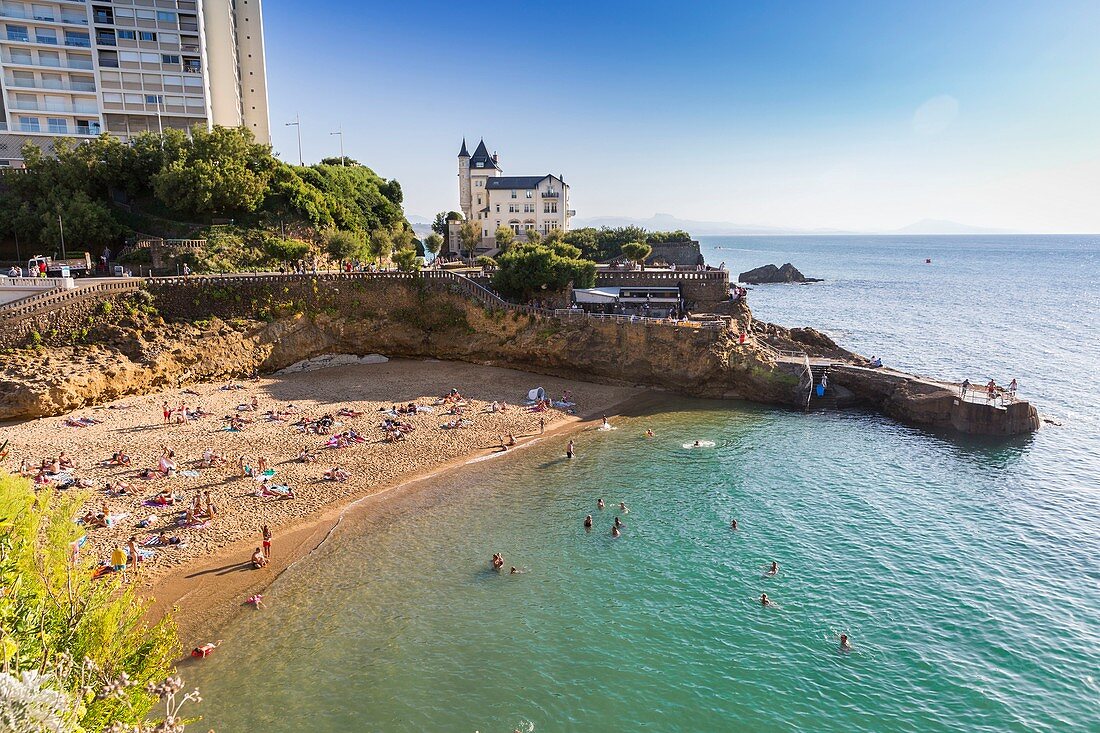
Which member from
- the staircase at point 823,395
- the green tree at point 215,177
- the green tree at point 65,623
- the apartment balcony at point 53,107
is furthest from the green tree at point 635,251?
the green tree at point 65,623

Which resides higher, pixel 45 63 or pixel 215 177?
pixel 45 63

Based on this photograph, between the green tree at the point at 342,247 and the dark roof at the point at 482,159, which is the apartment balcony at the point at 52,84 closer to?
the green tree at the point at 342,247

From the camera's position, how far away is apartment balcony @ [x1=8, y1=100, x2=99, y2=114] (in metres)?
62.8

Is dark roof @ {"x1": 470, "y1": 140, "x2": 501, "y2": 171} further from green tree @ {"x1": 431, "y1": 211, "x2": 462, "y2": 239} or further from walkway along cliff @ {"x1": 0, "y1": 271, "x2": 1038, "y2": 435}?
walkway along cliff @ {"x1": 0, "y1": 271, "x2": 1038, "y2": 435}

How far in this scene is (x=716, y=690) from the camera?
1984cm

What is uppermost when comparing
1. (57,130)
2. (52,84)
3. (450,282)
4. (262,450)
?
(52,84)

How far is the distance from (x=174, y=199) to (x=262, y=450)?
3496cm

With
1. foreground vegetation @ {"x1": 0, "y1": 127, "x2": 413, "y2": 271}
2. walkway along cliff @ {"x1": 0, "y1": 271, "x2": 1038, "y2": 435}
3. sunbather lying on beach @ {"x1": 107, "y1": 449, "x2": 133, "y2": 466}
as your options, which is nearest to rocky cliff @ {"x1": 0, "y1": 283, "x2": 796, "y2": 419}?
walkway along cliff @ {"x1": 0, "y1": 271, "x2": 1038, "y2": 435}

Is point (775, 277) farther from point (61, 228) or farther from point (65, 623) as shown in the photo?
point (65, 623)

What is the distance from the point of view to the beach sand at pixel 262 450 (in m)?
24.9

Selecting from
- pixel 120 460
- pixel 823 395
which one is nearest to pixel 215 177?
pixel 120 460

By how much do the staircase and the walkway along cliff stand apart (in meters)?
0.16

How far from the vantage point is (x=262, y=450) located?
35.6 meters

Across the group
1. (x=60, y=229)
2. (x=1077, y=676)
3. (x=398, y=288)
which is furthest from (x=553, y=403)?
(x=60, y=229)
